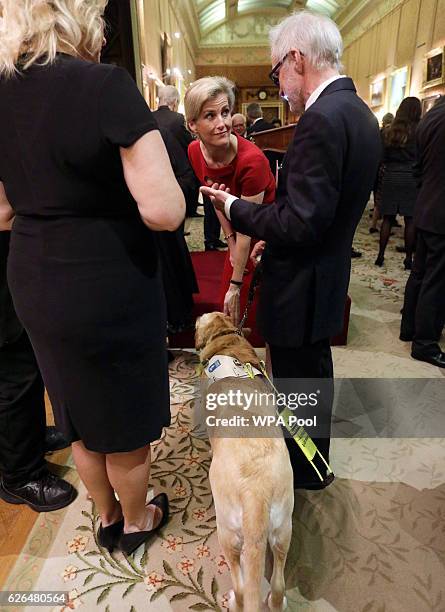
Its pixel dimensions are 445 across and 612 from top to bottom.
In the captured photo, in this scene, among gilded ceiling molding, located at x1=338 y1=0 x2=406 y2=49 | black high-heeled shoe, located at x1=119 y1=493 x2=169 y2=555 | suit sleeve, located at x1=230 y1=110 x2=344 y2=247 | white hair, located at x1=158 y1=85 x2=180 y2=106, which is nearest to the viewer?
suit sleeve, located at x1=230 y1=110 x2=344 y2=247

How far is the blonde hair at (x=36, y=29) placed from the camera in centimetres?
87

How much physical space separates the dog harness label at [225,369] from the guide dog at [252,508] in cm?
23

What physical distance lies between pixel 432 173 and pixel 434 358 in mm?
1210

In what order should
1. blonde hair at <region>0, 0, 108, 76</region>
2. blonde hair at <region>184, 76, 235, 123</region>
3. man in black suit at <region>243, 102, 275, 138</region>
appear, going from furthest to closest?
man in black suit at <region>243, 102, 275, 138</region>
blonde hair at <region>184, 76, 235, 123</region>
blonde hair at <region>0, 0, 108, 76</region>

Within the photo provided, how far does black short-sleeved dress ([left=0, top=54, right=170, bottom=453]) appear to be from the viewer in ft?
2.91

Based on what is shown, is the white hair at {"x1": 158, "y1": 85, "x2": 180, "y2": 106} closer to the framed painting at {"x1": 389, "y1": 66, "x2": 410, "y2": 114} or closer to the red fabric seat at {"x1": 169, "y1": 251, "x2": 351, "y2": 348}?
the red fabric seat at {"x1": 169, "y1": 251, "x2": 351, "y2": 348}

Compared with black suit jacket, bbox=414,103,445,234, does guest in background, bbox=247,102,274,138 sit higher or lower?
higher

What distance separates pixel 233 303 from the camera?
6.06 ft

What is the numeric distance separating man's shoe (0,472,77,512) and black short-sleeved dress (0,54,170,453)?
68 cm

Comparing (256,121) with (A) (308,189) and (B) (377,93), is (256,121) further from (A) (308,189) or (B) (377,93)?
(A) (308,189)

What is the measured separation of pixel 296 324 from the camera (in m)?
1.43

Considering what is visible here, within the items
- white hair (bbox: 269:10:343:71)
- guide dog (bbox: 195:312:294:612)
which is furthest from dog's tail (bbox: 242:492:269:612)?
white hair (bbox: 269:10:343:71)

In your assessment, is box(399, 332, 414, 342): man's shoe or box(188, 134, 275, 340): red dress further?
box(399, 332, 414, 342): man's shoe

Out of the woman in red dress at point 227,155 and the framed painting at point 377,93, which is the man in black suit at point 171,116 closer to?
the woman in red dress at point 227,155
